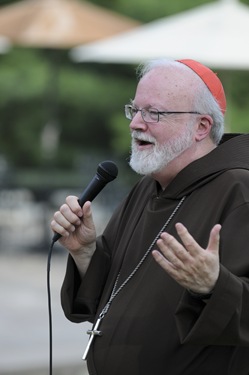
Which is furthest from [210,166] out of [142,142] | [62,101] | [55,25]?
[62,101]

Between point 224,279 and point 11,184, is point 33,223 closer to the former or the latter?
point 11,184

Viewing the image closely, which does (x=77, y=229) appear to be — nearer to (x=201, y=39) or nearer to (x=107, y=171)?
(x=107, y=171)

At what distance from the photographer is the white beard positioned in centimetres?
390

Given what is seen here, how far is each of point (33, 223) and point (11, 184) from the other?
2.09 metres

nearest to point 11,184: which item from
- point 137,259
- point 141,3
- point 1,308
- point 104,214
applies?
point 104,214

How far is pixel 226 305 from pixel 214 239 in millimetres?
243

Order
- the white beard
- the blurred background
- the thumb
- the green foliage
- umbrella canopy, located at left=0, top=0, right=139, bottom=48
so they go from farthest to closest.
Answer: the green foliage, umbrella canopy, located at left=0, top=0, right=139, bottom=48, the blurred background, the thumb, the white beard

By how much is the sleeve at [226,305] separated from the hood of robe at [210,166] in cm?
27

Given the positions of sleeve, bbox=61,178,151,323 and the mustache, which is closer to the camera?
the mustache

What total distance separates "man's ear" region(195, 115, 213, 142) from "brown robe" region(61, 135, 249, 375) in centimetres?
7

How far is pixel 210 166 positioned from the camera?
12.8 feet

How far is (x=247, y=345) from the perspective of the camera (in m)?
3.56

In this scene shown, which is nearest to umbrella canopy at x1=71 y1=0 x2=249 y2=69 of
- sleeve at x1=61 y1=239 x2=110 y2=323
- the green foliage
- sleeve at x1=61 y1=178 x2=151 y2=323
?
sleeve at x1=61 y1=178 x2=151 y2=323

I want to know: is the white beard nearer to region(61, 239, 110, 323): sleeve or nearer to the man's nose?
the man's nose
